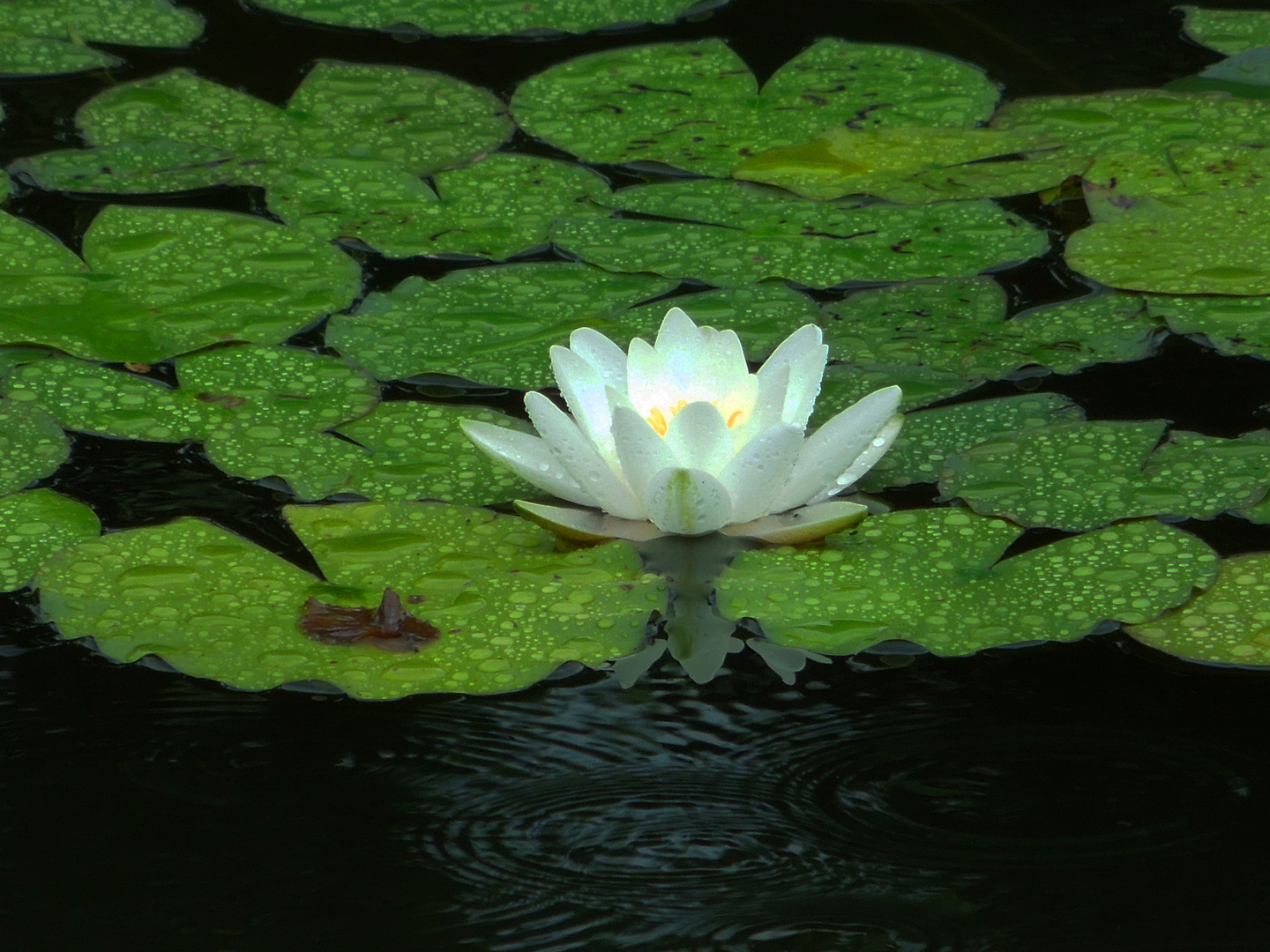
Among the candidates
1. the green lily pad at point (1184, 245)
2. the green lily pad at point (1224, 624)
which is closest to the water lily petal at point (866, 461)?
the green lily pad at point (1224, 624)

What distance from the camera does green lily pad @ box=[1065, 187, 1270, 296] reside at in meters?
2.35

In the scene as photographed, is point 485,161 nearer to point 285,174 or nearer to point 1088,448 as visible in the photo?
point 285,174

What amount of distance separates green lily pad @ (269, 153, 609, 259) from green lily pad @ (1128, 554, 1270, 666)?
53.0 inches

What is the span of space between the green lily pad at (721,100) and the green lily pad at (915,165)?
0.06m

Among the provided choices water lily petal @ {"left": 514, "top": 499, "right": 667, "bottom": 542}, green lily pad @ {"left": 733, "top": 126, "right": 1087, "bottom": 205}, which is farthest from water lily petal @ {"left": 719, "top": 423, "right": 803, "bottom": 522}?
green lily pad @ {"left": 733, "top": 126, "right": 1087, "bottom": 205}

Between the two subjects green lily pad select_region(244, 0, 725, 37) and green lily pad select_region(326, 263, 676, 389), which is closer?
green lily pad select_region(326, 263, 676, 389)

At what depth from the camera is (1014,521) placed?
6.05 ft

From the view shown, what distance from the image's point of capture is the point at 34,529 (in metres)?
1.83

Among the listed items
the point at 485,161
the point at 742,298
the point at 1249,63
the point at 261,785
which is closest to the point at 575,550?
the point at 261,785

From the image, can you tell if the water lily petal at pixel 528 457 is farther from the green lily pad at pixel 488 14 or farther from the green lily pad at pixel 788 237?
the green lily pad at pixel 488 14

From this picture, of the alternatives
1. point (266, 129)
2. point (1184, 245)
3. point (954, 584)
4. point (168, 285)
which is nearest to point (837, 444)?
point (954, 584)

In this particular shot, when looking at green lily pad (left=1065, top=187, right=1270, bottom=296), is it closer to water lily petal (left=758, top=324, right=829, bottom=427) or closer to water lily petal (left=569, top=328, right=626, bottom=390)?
water lily petal (left=758, top=324, right=829, bottom=427)

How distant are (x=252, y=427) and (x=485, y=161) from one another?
3.28 ft

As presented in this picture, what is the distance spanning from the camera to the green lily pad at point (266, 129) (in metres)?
2.77
